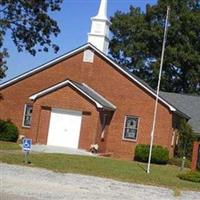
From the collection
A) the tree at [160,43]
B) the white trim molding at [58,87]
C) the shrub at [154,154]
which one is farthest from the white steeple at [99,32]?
the tree at [160,43]

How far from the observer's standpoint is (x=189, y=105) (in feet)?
154

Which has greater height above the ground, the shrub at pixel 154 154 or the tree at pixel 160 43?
the tree at pixel 160 43

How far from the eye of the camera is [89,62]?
40031mm

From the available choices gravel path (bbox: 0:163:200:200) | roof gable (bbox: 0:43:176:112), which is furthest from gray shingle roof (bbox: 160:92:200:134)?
gravel path (bbox: 0:163:200:200)

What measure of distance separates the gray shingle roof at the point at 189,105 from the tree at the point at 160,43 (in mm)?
11788

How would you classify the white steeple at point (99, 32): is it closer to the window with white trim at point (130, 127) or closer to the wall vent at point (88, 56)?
the wall vent at point (88, 56)

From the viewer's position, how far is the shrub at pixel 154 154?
36094 millimetres

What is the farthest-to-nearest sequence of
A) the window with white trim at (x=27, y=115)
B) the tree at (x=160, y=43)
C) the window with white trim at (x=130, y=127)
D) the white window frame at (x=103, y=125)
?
the tree at (x=160, y=43) < the window with white trim at (x=27, y=115) < the window with white trim at (x=130, y=127) < the white window frame at (x=103, y=125)

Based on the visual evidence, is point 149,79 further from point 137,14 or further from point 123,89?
Answer: point 123,89

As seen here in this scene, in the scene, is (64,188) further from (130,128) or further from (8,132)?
(130,128)

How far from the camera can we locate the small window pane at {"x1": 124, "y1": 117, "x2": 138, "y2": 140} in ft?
128

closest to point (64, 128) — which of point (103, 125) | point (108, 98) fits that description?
point (103, 125)

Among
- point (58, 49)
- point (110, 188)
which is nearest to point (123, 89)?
point (58, 49)

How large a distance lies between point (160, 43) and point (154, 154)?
94.1ft
